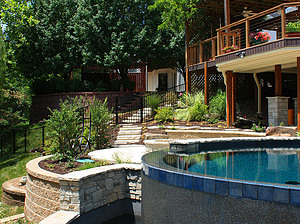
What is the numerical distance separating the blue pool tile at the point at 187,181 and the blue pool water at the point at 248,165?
471 millimetres

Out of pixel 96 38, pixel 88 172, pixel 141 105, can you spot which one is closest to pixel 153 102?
pixel 141 105

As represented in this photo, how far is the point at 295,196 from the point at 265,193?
10.5 inches

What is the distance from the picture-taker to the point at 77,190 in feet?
15.8

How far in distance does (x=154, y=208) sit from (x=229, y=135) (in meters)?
5.55

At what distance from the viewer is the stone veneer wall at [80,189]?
15.9 ft

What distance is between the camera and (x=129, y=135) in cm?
1059

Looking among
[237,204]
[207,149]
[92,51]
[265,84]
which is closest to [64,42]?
[92,51]

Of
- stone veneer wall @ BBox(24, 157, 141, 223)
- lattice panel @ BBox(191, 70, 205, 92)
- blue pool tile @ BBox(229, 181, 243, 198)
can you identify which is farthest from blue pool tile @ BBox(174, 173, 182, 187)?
lattice panel @ BBox(191, 70, 205, 92)

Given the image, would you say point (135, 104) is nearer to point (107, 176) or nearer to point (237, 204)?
point (107, 176)

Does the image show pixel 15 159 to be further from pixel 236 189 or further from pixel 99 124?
pixel 236 189

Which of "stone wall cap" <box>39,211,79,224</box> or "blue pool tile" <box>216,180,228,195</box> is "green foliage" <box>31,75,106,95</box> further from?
"blue pool tile" <box>216,180,228,195</box>

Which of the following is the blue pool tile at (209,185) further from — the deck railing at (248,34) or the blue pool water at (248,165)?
the deck railing at (248,34)

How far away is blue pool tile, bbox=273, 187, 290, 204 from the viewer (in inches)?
109

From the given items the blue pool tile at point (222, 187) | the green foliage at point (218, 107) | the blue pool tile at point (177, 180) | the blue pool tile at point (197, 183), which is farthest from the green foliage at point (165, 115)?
the blue pool tile at point (222, 187)
